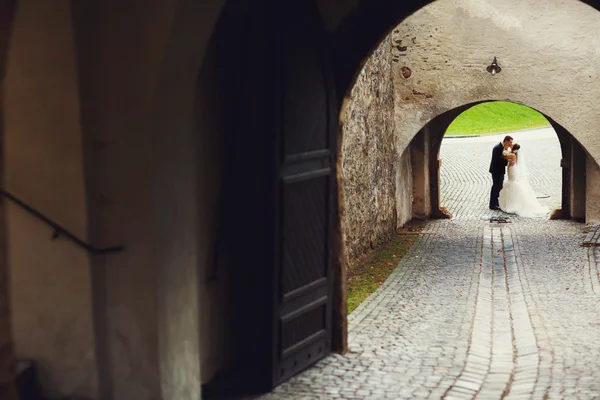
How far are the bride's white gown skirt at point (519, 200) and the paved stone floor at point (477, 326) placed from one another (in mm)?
3273

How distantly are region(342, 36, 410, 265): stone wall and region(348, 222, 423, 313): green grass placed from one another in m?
0.15

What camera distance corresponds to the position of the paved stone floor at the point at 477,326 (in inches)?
243

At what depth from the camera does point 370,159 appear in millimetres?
12695

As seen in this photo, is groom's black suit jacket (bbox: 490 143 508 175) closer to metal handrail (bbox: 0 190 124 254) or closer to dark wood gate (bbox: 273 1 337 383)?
dark wood gate (bbox: 273 1 337 383)

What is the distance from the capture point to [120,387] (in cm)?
487

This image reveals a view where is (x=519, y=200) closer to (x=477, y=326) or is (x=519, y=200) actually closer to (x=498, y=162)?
(x=498, y=162)

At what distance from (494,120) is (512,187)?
17.6 meters

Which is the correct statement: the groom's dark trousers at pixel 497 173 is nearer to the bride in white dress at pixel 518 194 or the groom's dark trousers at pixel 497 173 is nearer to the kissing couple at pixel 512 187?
the kissing couple at pixel 512 187

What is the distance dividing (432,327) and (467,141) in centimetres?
2517

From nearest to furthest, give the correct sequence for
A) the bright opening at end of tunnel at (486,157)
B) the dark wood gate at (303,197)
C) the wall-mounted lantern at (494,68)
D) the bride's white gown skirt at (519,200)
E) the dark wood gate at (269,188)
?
the dark wood gate at (269,188), the dark wood gate at (303,197), the wall-mounted lantern at (494,68), the bride's white gown skirt at (519,200), the bright opening at end of tunnel at (486,157)

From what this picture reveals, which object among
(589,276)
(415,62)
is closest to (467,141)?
(415,62)

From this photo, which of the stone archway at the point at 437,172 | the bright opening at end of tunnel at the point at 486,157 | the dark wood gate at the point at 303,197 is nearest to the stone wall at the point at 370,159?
the stone archway at the point at 437,172

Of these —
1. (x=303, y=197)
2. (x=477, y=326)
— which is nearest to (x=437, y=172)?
(x=477, y=326)

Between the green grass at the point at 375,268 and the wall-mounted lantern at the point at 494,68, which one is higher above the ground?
the wall-mounted lantern at the point at 494,68
